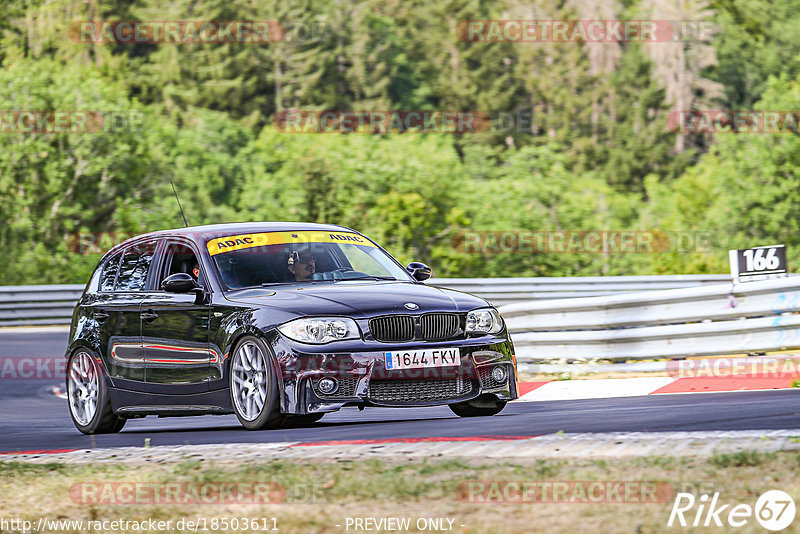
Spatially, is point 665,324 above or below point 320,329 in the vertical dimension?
below

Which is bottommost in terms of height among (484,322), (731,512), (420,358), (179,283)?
(731,512)

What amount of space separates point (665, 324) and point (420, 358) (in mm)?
5203

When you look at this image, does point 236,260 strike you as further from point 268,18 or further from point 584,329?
point 268,18

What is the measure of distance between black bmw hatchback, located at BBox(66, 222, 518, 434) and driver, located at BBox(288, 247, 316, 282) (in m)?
0.01

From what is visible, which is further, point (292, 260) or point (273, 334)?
point (292, 260)

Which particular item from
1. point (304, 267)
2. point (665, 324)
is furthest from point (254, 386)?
point (665, 324)

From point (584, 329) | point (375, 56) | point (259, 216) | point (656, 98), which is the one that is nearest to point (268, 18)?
point (375, 56)

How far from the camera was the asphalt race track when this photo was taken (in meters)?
8.12

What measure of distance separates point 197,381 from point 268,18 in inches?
2047

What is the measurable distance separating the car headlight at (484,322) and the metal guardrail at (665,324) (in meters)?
4.09

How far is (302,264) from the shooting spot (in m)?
9.46

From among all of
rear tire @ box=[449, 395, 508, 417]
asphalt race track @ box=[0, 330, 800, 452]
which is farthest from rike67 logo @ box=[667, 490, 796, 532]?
rear tire @ box=[449, 395, 508, 417]

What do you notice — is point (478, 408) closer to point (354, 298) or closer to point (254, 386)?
point (354, 298)

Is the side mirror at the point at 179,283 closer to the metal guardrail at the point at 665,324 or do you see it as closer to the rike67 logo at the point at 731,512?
the rike67 logo at the point at 731,512
